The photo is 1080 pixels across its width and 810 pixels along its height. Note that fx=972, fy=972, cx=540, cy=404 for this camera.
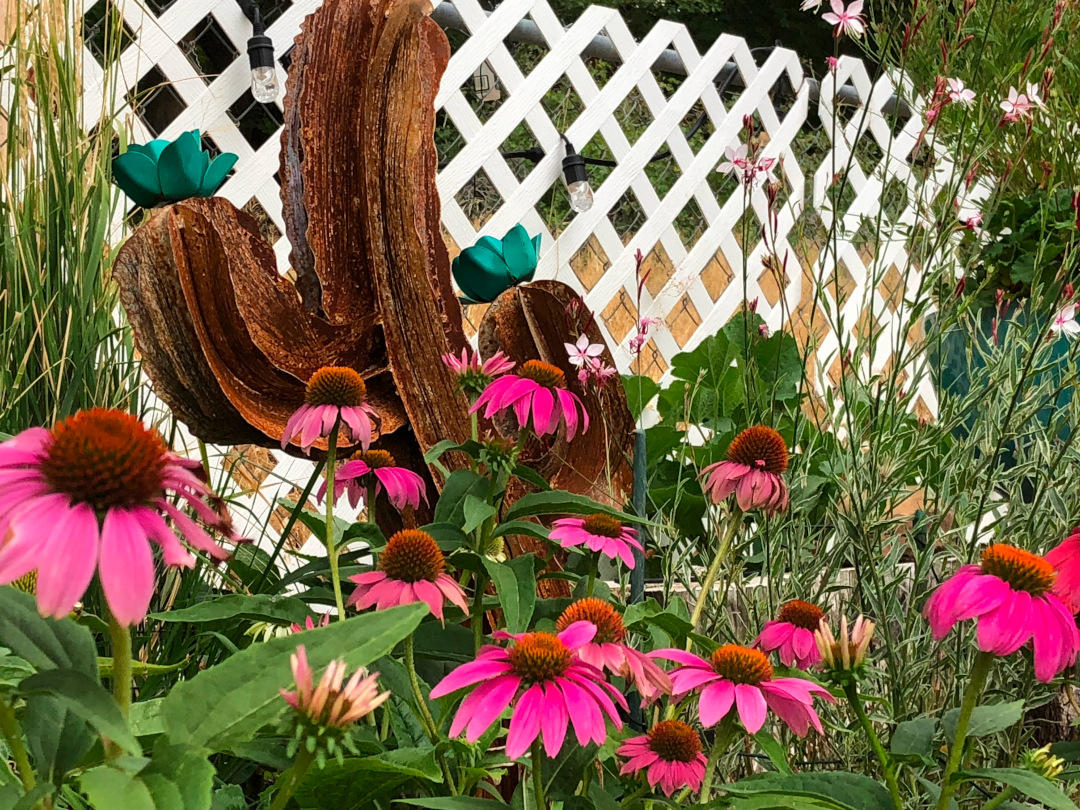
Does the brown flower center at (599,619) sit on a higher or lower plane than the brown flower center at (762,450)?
lower

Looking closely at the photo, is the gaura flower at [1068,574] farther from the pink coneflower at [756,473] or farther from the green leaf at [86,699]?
the green leaf at [86,699]

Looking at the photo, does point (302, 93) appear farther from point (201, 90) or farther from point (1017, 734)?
point (1017, 734)

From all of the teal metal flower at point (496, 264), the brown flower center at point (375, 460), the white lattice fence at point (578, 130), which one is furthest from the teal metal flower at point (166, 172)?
the white lattice fence at point (578, 130)

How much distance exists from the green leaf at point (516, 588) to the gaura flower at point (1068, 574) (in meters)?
0.31

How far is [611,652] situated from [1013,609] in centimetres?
21

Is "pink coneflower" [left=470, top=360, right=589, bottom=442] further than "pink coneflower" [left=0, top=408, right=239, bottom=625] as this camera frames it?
Yes

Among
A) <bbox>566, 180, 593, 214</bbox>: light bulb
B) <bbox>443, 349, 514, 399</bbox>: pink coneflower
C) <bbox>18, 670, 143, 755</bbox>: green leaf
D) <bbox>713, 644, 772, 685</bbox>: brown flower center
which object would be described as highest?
<bbox>566, 180, 593, 214</bbox>: light bulb

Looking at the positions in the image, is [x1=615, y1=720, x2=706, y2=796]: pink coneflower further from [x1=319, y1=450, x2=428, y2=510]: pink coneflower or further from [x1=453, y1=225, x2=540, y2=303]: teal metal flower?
→ [x1=453, y1=225, x2=540, y2=303]: teal metal flower

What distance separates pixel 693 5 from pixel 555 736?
7.60 m

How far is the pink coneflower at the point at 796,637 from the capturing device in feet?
2.07

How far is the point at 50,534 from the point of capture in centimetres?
28

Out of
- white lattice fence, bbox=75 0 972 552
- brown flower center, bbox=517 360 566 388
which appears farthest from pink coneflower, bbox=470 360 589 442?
white lattice fence, bbox=75 0 972 552

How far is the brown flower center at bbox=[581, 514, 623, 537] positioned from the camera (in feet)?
2.27

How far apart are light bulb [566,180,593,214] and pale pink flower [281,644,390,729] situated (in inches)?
66.6
